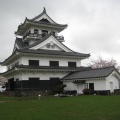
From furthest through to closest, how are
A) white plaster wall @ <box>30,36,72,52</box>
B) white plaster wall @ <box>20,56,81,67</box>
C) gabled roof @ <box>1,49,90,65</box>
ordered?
white plaster wall @ <box>30,36,72,52</box>, white plaster wall @ <box>20,56,81,67</box>, gabled roof @ <box>1,49,90,65</box>

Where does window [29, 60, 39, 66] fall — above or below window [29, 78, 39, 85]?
above

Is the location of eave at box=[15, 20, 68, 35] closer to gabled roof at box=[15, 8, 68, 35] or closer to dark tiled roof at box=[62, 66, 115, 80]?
gabled roof at box=[15, 8, 68, 35]

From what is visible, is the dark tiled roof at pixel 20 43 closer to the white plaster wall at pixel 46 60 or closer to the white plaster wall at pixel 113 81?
the white plaster wall at pixel 46 60

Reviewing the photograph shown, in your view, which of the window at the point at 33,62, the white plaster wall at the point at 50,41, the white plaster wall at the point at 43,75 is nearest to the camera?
the white plaster wall at the point at 43,75

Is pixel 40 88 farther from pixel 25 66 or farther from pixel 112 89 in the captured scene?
pixel 112 89

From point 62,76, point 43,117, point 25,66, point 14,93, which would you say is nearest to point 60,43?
point 62,76

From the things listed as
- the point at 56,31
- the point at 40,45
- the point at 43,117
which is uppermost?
the point at 56,31

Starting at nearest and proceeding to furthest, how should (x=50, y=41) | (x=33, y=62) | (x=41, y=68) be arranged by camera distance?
(x=41, y=68) < (x=33, y=62) < (x=50, y=41)

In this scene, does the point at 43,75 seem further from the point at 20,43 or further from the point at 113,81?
the point at 113,81

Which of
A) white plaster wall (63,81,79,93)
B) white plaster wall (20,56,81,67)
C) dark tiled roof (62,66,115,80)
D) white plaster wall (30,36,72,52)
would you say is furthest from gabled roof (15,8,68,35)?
white plaster wall (63,81,79,93)

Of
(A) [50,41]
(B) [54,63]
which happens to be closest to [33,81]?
(B) [54,63]

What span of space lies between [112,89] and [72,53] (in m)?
12.0

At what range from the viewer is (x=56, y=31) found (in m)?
46.2

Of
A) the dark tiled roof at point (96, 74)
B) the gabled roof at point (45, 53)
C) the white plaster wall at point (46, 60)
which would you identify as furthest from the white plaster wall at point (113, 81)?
the white plaster wall at point (46, 60)
